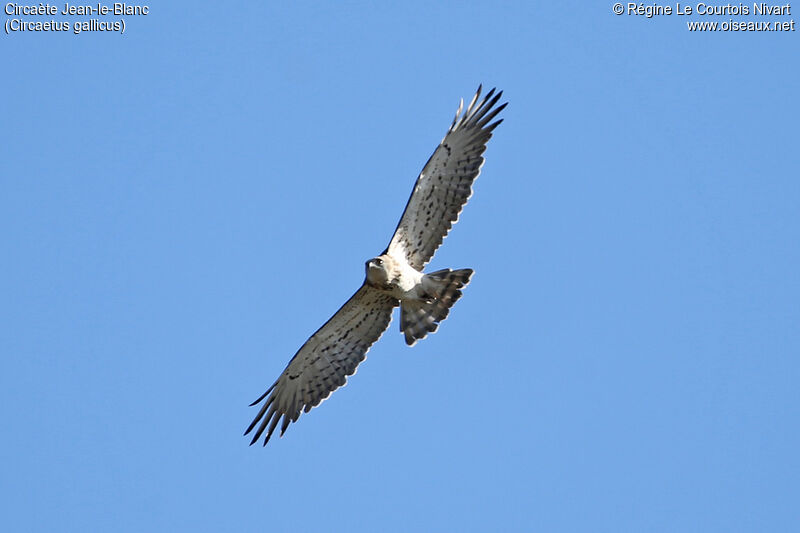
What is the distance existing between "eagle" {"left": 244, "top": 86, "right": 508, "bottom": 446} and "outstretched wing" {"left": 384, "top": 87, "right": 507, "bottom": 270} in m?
0.01

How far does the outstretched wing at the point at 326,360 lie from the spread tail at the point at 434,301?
16.9 inches

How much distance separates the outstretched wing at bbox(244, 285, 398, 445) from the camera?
64.4 feet

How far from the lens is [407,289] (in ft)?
63.1

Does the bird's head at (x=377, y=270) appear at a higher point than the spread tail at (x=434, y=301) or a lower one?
higher

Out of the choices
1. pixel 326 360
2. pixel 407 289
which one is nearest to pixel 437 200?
pixel 407 289

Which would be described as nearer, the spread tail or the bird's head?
the bird's head

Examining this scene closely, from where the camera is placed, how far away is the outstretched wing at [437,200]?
63.6ft

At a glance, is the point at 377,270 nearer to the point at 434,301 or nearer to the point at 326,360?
the point at 434,301

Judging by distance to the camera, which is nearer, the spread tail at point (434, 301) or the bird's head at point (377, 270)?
the bird's head at point (377, 270)

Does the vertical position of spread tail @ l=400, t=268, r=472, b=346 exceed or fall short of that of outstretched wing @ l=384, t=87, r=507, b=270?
it falls short

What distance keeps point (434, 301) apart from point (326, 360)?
166 centimetres

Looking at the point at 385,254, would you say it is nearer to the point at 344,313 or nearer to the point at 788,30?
the point at 344,313

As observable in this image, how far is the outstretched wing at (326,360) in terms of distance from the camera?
19641 mm

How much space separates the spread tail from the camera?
19219 millimetres
